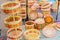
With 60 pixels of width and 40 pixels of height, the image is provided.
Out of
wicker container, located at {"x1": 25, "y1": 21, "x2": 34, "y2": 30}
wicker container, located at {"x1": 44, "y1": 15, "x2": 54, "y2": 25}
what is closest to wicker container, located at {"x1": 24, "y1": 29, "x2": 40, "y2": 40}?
wicker container, located at {"x1": 25, "y1": 21, "x2": 34, "y2": 30}

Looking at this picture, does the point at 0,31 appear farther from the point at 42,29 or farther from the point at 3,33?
the point at 42,29

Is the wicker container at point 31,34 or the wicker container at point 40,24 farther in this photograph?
the wicker container at point 40,24

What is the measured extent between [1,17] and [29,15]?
24 centimetres

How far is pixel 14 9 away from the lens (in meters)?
0.84

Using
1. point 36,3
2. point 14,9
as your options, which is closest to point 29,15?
point 36,3

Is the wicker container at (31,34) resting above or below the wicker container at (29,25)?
below

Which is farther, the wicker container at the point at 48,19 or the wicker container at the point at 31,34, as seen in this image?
the wicker container at the point at 48,19

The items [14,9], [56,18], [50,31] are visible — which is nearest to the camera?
[14,9]

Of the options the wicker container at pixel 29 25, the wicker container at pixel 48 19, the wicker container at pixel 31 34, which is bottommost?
the wicker container at pixel 31 34

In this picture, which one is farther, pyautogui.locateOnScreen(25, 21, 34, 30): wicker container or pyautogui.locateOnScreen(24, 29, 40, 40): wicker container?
pyautogui.locateOnScreen(25, 21, 34, 30): wicker container

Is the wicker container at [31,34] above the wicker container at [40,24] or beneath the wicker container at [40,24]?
beneath

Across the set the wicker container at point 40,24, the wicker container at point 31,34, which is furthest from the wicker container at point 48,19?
the wicker container at point 31,34

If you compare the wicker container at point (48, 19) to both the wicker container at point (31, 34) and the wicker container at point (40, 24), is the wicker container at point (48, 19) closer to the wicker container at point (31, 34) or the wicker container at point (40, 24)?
the wicker container at point (40, 24)

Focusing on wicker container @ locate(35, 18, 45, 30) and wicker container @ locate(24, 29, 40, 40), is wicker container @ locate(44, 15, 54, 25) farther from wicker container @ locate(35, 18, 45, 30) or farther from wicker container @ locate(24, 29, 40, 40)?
wicker container @ locate(24, 29, 40, 40)
